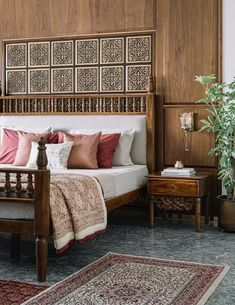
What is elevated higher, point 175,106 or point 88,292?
point 175,106

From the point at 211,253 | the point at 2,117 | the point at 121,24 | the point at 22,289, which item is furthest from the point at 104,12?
the point at 22,289

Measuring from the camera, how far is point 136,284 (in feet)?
11.4

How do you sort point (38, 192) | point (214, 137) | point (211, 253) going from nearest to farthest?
point (38, 192), point (211, 253), point (214, 137)

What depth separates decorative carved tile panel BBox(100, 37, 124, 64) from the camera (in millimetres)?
6023

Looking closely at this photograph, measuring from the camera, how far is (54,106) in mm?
6273

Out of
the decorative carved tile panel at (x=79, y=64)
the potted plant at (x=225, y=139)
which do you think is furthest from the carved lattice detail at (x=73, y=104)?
the potted plant at (x=225, y=139)

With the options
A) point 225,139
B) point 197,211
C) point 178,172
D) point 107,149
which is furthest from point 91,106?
point 197,211

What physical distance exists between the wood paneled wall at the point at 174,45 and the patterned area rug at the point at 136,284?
1981mm

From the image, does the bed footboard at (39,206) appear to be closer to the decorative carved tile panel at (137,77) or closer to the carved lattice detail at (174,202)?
the carved lattice detail at (174,202)

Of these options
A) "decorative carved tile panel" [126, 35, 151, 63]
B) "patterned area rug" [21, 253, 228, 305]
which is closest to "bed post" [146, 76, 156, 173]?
"decorative carved tile panel" [126, 35, 151, 63]

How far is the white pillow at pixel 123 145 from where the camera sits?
5680 mm

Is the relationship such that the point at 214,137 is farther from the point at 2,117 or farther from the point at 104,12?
the point at 2,117

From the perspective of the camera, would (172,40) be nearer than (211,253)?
No

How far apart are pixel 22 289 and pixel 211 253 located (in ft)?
5.62
